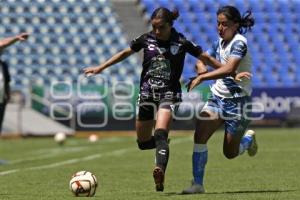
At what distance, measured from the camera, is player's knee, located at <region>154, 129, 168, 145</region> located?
8.93 m

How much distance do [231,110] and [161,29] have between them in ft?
4.12

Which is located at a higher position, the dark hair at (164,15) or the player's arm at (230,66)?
the dark hair at (164,15)

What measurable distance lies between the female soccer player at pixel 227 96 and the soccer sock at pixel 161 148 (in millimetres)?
563

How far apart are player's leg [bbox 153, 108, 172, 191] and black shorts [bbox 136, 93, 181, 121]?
0.09 meters

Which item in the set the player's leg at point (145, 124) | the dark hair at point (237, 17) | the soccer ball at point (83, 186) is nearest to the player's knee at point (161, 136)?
the player's leg at point (145, 124)

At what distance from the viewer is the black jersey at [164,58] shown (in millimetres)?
9234

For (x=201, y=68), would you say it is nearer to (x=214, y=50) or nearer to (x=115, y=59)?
(x=214, y=50)

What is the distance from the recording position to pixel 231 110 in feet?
31.1

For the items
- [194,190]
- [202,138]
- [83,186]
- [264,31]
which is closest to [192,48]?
[202,138]

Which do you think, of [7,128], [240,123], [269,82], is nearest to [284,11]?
[269,82]

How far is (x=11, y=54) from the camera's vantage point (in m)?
33.0

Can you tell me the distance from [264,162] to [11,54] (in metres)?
20.0

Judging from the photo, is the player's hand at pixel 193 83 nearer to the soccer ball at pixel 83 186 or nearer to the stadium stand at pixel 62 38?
the soccer ball at pixel 83 186

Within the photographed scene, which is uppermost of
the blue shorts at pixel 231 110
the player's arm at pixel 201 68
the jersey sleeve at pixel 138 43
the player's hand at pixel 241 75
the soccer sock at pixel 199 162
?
the jersey sleeve at pixel 138 43
